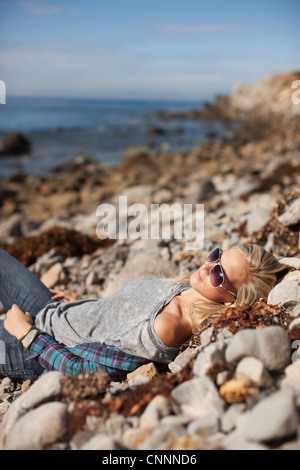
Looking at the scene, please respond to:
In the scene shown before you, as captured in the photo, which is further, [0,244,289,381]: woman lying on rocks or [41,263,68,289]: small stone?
[41,263,68,289]: small stone

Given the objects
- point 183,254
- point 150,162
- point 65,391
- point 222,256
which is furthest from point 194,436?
point 150,162

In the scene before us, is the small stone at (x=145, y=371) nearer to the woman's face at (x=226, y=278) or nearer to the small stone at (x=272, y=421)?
the woman's face at (x=226, y=278)

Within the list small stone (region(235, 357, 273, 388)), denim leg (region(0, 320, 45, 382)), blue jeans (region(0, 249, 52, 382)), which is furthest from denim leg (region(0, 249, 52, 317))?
small stone (region(235, 357, 273, 388))

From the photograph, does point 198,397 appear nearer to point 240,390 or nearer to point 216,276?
point 240,390

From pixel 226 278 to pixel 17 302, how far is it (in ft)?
7.32

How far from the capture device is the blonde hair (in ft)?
10.3

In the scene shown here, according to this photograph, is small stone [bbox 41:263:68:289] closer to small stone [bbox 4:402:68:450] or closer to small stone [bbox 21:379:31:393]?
small stone [bbox 21:379:31:393]

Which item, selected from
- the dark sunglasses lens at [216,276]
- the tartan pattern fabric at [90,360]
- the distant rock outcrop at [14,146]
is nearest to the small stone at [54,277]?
the tartan pattern fabric at [90,360]

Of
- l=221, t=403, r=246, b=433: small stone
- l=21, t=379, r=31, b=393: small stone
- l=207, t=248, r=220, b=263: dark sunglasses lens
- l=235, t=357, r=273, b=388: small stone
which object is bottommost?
l=21, t=379, r=31, b=393: small stone

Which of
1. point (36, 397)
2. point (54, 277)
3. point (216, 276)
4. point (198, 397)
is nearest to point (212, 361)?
point (198, 397)

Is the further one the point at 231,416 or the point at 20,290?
the point at 20,290

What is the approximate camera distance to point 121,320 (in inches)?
136

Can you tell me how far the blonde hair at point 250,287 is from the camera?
3.15 m

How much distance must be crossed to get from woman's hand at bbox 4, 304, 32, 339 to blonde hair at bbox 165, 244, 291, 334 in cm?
155
